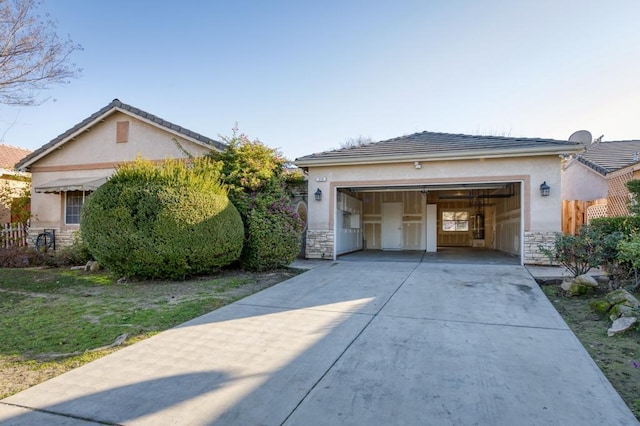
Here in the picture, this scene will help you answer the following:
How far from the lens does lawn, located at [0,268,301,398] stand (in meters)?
3.96

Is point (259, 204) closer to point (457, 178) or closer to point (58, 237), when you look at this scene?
point (457, 178)

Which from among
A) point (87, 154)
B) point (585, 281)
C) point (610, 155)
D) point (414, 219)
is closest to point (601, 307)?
point (585, 281)

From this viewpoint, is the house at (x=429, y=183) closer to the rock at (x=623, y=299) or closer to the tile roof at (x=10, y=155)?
the rock at (x=623, y=299)

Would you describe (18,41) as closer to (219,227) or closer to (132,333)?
(219,227)

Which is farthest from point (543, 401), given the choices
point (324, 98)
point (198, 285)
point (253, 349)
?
point (324, 98)

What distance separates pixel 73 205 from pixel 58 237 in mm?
1359

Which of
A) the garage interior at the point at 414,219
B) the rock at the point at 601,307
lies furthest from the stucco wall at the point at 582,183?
the rock at the point at 601,307

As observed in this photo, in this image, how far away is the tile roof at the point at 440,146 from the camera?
1077 cm

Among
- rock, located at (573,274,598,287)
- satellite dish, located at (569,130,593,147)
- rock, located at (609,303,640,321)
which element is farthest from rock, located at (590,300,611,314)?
satellite dish, located at (569,130,593,147)

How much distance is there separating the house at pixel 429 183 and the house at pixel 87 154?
5.05 m

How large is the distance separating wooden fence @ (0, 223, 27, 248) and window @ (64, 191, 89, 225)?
72.5 inches

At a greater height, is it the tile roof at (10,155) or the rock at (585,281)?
the tile roof at (10,155)

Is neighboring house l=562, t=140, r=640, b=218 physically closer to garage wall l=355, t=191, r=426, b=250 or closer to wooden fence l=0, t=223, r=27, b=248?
garage wall l=355, t=191, r=426, b=250

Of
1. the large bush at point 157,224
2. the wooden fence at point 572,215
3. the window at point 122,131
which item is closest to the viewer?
the large bush at point 157,224
